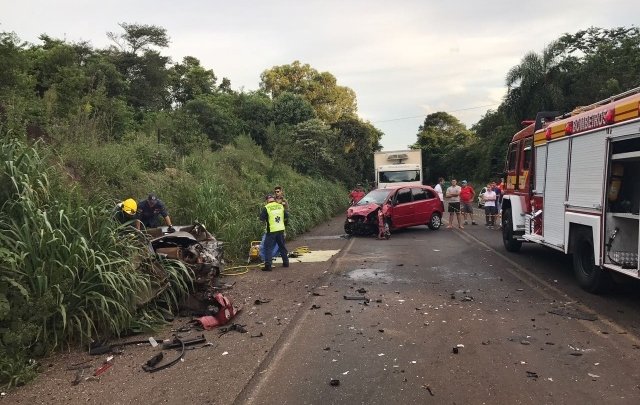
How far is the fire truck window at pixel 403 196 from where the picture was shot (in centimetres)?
1645

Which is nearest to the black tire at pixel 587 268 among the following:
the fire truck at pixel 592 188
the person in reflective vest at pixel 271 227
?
the fire truck at pixel 592 188

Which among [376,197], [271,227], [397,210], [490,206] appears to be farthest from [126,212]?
[490,206]

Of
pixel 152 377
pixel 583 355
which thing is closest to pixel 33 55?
pixel 152 377

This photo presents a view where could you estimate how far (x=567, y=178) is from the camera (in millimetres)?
8242

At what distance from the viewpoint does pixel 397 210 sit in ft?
53.3

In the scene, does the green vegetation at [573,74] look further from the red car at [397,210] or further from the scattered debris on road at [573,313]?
the scattered debris on road at [573,313]

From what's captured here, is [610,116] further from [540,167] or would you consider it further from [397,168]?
[397,168]

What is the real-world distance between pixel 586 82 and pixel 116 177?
95.3 feet

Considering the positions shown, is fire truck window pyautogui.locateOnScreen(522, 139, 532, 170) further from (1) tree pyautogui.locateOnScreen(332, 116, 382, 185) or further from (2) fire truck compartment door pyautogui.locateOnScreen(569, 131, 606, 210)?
(1) tree pyautogui.locateOnScreen(332, 116, 382, 185)

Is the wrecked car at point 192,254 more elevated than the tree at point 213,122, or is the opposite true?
the tree at point 213,122

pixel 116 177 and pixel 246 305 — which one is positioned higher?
pixel 116 177

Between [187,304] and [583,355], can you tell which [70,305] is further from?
[583,355]

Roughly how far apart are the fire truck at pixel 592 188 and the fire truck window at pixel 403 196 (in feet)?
21.0

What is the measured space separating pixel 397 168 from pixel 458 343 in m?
19.4
